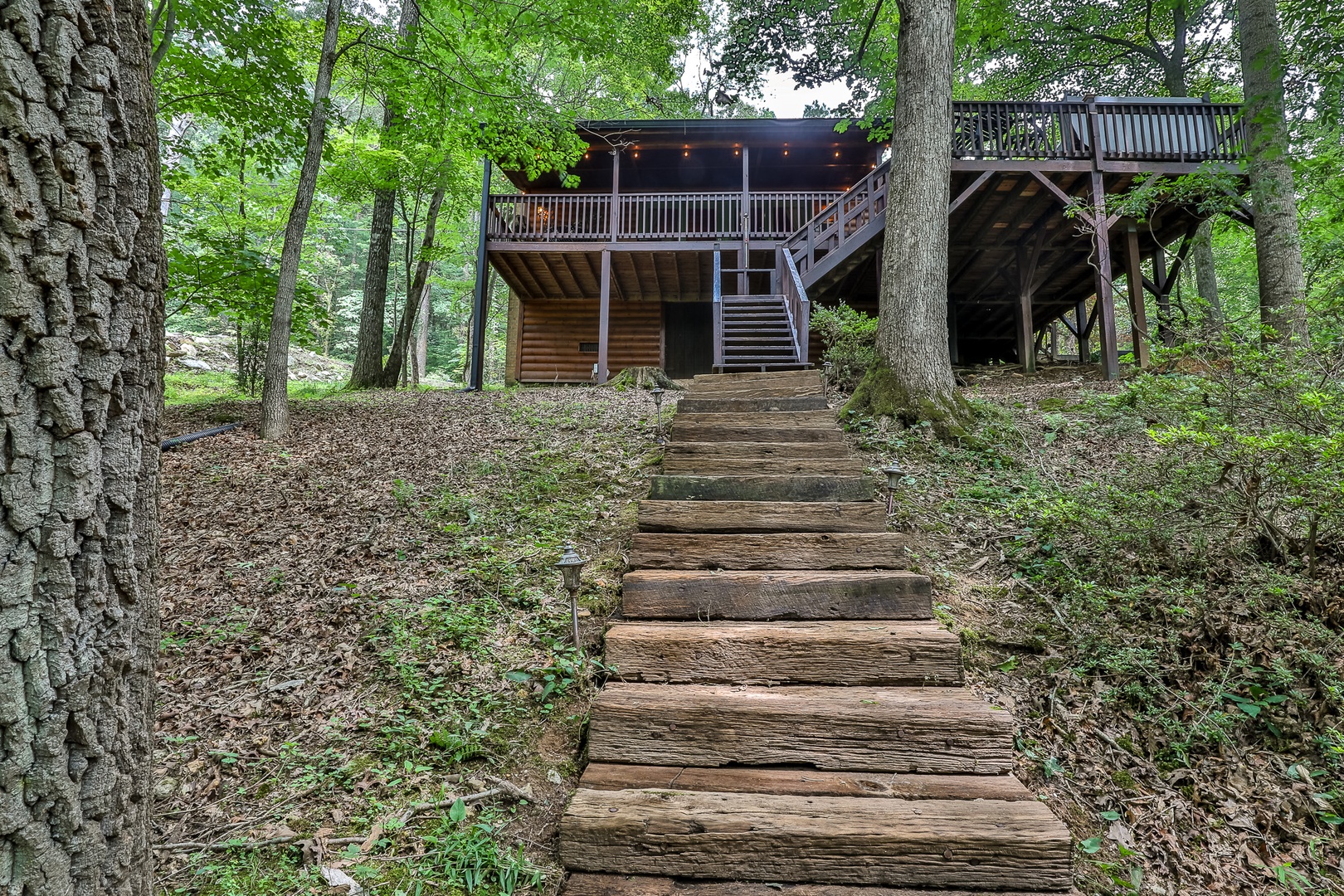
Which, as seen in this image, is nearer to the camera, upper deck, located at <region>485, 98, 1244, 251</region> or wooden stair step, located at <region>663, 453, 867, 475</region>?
wooden stair step, located at <region>663, 453, 867, 475</region>

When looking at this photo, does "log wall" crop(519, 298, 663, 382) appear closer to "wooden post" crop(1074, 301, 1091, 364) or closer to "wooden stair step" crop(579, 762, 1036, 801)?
"wooden post" crop(1074, 301, 1091, 364)

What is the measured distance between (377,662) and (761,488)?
2.53 meters

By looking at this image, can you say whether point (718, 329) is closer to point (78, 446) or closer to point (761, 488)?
point (761, 488)

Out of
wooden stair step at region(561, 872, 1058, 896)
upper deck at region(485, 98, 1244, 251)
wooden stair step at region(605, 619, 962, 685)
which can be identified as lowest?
wooden stair step at region(561, 872, 1058, 896)

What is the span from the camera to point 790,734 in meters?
2.46

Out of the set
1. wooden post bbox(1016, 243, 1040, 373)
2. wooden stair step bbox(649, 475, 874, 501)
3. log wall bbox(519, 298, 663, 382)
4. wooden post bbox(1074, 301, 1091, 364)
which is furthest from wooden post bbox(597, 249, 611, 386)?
wooden post bbox(1074, 301, 1091, 364)

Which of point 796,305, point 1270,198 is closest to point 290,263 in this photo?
point 796,305

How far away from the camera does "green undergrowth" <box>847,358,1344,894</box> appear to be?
7.45 ft

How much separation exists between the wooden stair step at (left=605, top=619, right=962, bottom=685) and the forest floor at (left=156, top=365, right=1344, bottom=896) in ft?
0.93

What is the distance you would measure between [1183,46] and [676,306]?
12489 millimetres

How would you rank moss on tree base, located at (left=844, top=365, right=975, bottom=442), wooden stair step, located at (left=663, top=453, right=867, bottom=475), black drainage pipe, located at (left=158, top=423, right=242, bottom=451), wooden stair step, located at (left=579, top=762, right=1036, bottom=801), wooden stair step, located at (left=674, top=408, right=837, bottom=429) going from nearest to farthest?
wooden stair step, located at (left=579, top=762, right=1036, bottom=801)
wooden stair step, located at (left=663, top=453, right=867, bottom=475)
wooden stair step, located at (left=674, top=408, right=837, bottom=429)
moss on tree base, located at (left=844, top=365, right=975, bottom=442)
black drainage pipe, located at (left=158, top=423, right=242, bottom=451)

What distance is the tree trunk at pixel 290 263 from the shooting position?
6754mm

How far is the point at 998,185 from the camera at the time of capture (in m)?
10.1

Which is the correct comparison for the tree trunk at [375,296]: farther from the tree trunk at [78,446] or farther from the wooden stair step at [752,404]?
the tree trunk at [78,446]
